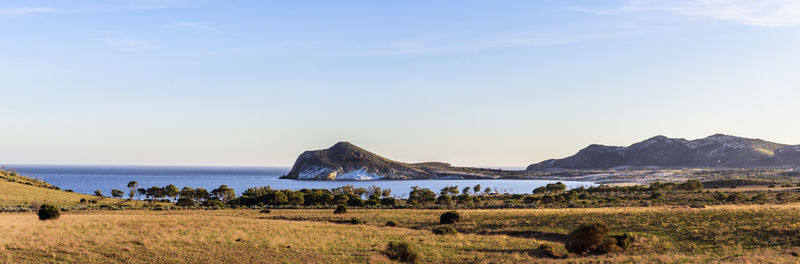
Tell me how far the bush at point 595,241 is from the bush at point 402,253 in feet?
37.2

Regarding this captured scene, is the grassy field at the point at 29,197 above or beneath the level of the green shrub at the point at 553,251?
above

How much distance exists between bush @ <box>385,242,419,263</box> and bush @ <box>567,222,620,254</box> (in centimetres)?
1135

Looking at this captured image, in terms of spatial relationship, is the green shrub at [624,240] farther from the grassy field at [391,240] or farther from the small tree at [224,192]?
the small tree at [224,192]

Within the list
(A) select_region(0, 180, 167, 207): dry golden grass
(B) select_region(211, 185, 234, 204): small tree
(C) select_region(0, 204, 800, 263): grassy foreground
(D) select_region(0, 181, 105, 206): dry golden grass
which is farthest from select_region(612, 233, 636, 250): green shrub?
(B) select_region(211, 185, 234, 204): small tree

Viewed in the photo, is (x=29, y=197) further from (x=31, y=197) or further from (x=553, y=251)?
(x=553, y=251)

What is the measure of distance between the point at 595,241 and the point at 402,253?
507 inches

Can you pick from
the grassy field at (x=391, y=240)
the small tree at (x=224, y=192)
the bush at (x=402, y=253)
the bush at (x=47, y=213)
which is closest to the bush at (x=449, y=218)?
the grassy field at (x=391, y=240)

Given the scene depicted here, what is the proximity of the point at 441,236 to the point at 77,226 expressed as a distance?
28.1 metres

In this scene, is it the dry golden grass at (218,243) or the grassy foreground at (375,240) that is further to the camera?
the grassy foreground at (375,240)

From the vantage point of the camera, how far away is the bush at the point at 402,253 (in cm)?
2887

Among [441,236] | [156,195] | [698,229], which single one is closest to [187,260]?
[441,236]

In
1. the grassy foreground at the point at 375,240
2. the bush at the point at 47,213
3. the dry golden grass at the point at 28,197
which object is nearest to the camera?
the grassy foreground at the point at 375,240

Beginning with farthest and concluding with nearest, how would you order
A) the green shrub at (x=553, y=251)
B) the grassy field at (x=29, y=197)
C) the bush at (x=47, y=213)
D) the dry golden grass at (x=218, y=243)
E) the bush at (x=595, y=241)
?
the grassy field at (x=29, y=197) → the bush at (x=47, y=213) → the bush at (x=595, y=241) → the green shrub at (x=553, y=251) → the dry golden grass at (x=218, y=243)

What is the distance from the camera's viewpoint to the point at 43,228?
35.3 metres
